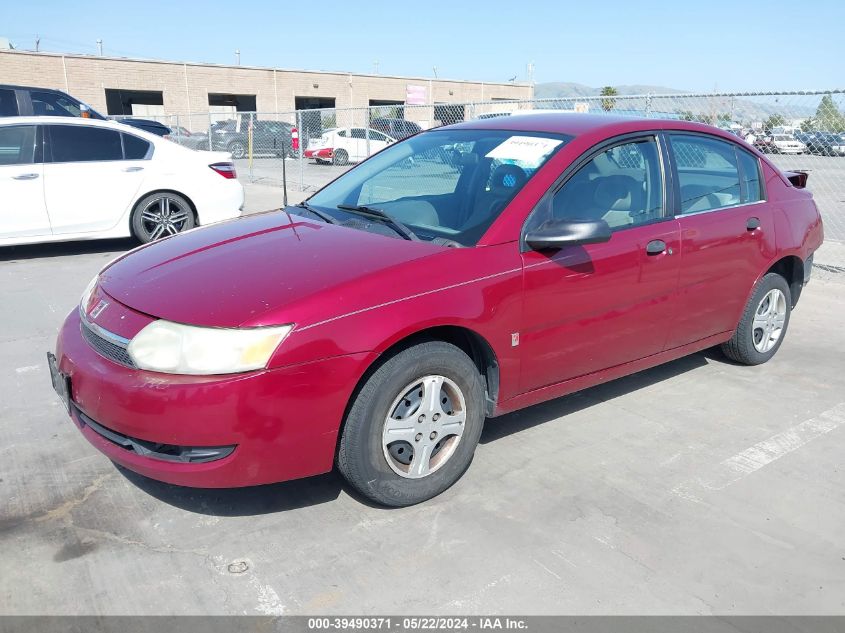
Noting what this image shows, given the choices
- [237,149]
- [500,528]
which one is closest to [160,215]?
[500,528]

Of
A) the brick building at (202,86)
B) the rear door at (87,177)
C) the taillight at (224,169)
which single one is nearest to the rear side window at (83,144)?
the rear door at (87,177)

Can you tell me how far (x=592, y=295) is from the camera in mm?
3619

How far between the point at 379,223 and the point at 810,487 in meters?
2.42

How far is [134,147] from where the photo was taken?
8297mm

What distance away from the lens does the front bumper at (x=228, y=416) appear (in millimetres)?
2672

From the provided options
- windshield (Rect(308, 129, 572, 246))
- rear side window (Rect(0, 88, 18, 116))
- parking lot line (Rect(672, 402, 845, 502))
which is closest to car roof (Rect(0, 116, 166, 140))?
rear side window (Rect(0, 88, 18, 116))

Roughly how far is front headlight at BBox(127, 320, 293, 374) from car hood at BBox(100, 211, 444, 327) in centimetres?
4

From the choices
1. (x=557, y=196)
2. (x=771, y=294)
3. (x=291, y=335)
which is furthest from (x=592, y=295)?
(x=771, y=294)

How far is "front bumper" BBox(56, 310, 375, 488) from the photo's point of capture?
267cm

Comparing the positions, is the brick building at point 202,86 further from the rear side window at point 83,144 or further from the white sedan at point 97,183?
the rear side window at point 83,144

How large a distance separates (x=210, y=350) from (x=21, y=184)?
6.12m

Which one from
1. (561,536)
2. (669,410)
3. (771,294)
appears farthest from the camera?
(771,294)

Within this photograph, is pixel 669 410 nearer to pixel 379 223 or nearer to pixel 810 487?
pixel 810 487

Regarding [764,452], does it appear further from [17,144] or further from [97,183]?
[17,144]
